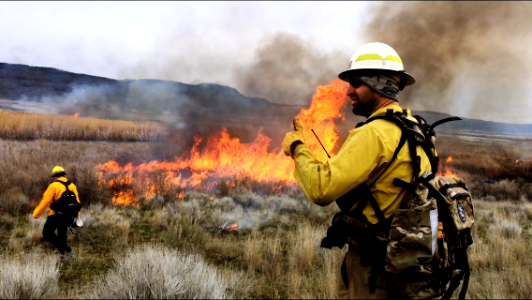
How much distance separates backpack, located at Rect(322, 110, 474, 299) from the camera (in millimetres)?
1806

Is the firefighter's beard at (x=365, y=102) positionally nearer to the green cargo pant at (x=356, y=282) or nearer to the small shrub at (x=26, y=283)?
the green cargo pant at (x=356, y=282)

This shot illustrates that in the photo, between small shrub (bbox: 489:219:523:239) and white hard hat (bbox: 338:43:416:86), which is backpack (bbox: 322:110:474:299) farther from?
small shrub (bbox: 489:219:523:239)

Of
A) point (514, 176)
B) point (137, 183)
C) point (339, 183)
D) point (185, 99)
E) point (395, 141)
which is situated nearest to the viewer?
point (339, 183)

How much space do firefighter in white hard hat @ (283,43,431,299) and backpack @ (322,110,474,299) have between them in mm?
22

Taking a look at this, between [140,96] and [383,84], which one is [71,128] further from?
[383,84]

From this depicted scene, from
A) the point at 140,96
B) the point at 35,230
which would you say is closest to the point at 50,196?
the point at 35,230

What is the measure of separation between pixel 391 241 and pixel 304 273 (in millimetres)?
3255

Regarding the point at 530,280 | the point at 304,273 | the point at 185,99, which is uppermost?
the point at 185,99

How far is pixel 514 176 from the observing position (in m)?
15.5

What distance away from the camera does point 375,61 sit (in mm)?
2191

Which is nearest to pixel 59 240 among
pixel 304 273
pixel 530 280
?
pixel 304 273

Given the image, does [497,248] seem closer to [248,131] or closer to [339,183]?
[339,183]

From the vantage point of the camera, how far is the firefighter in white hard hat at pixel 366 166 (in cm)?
177

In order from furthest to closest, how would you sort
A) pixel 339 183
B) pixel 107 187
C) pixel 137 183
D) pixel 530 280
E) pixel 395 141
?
pixel 137 183
pixel 107 187
pixel 530 280
pixel 395 141
pixel 339 183
